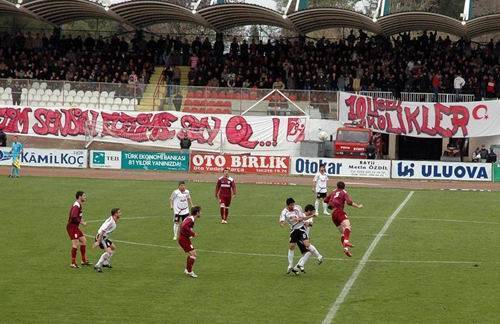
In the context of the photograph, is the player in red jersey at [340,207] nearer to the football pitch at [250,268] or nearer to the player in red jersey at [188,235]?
the football pitch at [250,268]

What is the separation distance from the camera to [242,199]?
43.4m

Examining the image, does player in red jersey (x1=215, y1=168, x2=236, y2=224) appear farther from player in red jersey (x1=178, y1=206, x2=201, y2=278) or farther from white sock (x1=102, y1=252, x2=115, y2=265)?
player in red jersey (x1=178, y1=206, x2=201, y2=278)

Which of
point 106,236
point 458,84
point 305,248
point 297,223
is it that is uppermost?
point 458,84

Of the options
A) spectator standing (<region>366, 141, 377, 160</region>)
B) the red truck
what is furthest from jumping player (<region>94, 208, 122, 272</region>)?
the red truck

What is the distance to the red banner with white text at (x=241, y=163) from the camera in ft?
181

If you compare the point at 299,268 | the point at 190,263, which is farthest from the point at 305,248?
the point at 190,263

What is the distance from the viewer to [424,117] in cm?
5953

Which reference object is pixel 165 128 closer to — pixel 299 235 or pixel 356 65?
pixel 356 65

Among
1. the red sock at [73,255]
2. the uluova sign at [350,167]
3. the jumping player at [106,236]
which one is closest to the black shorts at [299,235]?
the jumping player at [106,236]

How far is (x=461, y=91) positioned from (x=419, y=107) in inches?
182

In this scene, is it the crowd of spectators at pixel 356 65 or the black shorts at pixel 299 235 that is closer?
the black shorts at pixel 299 235

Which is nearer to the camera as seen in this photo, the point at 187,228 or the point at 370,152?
the point at 187,228

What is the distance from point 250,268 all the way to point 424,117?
115ft

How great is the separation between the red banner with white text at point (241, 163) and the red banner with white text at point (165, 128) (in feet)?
14.2
